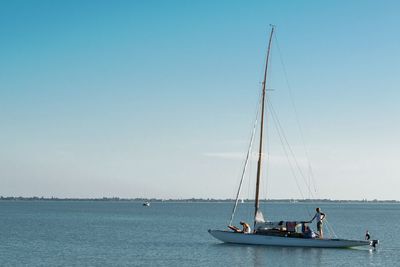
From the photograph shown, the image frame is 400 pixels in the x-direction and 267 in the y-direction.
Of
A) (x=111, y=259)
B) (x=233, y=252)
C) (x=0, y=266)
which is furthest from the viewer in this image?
(x=233, y=252)

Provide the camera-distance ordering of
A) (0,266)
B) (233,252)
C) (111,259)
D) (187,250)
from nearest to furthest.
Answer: (0,266), (111,259), (233,252), (187,250)

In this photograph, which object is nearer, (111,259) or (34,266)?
(34,266)

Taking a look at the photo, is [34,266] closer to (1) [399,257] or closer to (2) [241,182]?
(2) [241,182]

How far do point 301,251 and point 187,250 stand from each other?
11.3 meters

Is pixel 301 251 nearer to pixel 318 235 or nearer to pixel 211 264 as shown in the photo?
pixel 318 235

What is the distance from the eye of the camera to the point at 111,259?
182 feet

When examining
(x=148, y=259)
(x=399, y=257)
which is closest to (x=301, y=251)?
(x=399, y=257)

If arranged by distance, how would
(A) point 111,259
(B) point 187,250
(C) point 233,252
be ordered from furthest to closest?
(B) point 187,250, (C) point 233,252, (A) point 111,259

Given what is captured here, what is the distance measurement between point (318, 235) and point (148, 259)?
1699 centimetres

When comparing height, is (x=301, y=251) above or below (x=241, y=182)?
below

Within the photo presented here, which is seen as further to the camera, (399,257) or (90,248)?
(90,248)

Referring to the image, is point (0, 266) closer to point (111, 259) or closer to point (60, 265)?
point (60, 265)

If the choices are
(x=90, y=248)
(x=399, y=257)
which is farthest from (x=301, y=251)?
(x=90, y=248)

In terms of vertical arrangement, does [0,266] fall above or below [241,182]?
below
